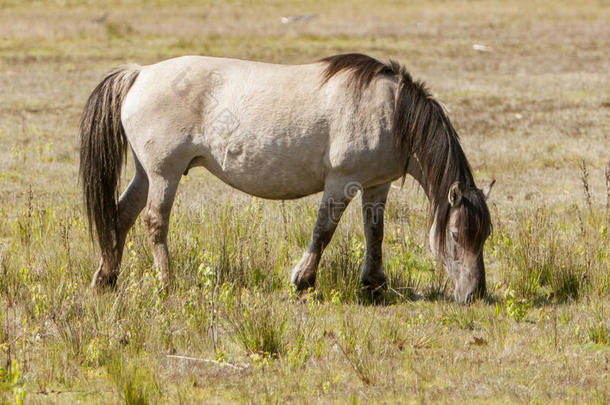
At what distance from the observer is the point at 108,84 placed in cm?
702

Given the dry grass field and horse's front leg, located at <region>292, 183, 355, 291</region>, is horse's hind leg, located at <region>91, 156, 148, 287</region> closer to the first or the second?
the dry grass field

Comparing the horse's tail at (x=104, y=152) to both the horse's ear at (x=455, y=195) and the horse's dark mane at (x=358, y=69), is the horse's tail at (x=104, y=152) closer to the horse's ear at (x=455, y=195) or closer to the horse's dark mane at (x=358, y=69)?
the horse's dark mane at (x=358, y=69)

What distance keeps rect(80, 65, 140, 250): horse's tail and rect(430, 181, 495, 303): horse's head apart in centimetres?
287

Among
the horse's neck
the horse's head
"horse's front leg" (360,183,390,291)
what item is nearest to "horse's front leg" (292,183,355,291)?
"horse's front leg" (360,183,390,291)

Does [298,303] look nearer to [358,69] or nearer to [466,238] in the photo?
[466,238]

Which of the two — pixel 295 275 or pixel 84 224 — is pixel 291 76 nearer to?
pixel 295 275

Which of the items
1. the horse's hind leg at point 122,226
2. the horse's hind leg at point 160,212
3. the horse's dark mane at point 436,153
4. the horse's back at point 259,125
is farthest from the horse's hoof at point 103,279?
the horse's dark mane at point 436,153

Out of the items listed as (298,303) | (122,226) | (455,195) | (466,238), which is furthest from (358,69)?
(122,226)

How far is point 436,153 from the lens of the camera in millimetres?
6422

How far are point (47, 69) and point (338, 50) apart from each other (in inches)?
434

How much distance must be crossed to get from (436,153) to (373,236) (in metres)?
0.99

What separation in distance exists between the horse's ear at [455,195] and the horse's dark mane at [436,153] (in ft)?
0.20

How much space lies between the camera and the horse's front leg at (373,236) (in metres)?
6.93

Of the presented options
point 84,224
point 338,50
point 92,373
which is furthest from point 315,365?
point 338,50
